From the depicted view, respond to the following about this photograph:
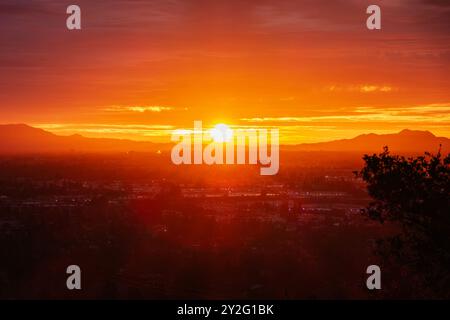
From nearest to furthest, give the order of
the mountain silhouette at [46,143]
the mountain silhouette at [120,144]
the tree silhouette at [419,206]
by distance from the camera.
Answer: the tree silhouette at [419,206], the mountain silhouette at [120,144], the mountain silhouette at [46,143]

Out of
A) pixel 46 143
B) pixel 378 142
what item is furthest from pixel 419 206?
pixel 46 143

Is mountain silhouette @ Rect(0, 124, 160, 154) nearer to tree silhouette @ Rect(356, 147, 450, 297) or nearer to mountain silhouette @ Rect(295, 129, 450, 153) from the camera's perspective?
mountain silhouette @ Rect(295, 129, 450, 153)

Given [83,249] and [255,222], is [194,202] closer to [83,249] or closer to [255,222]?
[255,222]

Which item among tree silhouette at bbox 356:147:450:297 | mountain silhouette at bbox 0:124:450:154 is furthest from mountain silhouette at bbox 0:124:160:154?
tree silhouette at bbox 356:147:450:297

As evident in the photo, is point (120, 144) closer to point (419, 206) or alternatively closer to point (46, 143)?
point (46, 143)

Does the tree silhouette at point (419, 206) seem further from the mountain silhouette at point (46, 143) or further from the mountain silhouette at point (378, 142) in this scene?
the mountain silhouette at point (46, 143)

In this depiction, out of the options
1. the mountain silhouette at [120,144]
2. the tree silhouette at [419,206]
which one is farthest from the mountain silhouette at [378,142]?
the tree silhouette at [419,206]

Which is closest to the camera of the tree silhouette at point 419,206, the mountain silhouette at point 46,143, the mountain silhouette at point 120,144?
the tree silhouette at point 419,206

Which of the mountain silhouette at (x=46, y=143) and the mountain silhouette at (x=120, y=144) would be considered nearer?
the mountain silhouette at (x=120, y=144)
